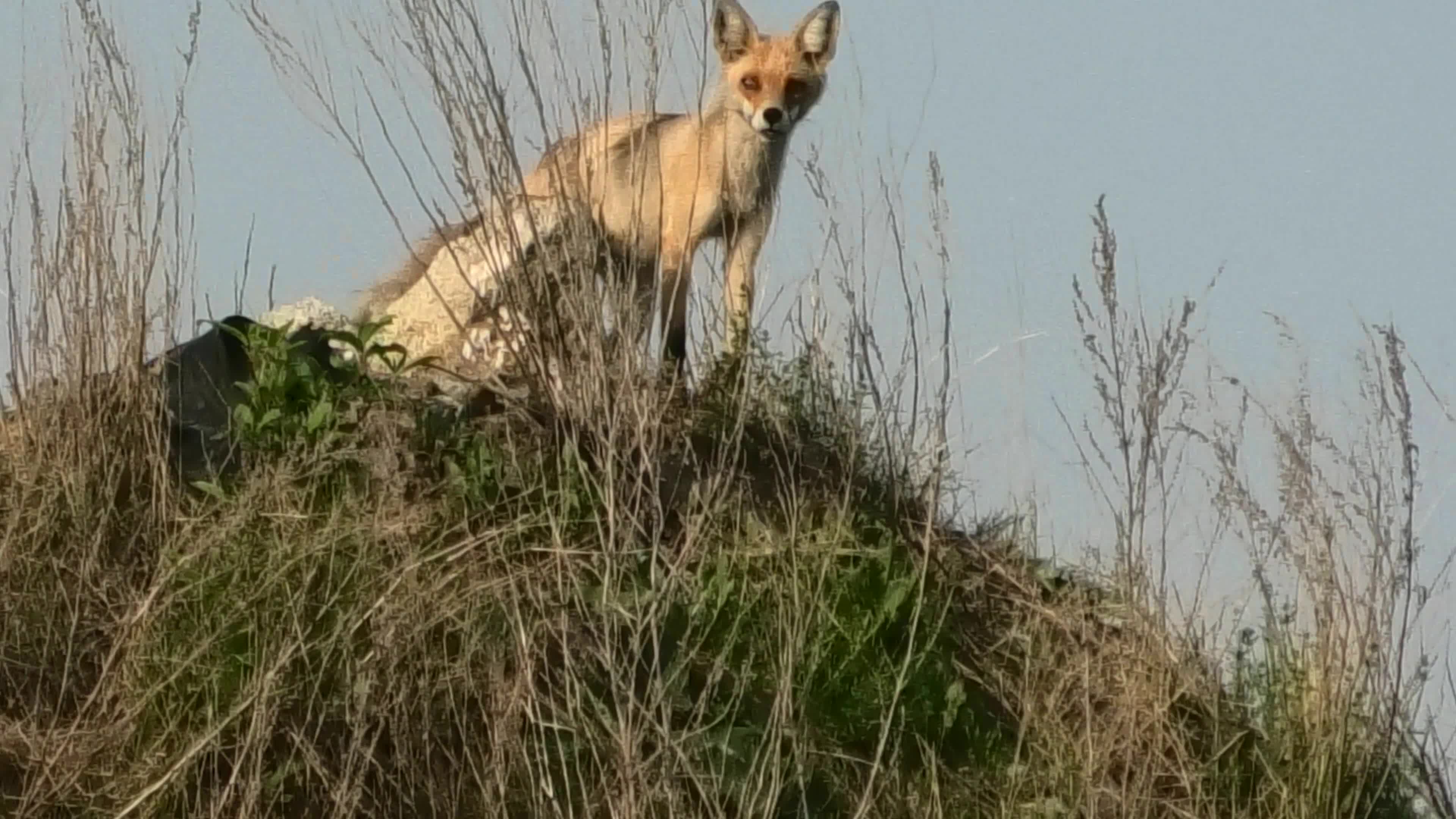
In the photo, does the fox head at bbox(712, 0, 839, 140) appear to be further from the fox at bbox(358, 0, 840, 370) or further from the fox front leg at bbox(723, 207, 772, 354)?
the fox front leg at bbox(723, 207, 772, 354)

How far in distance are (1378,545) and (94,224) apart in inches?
174

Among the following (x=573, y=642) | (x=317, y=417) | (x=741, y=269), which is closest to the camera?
(x=573, y=642)

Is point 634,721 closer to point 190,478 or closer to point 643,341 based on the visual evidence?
point 643,341

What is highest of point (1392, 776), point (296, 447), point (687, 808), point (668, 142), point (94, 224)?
point (668, 142)

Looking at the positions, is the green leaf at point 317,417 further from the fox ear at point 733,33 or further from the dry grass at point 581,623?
the fox ear at point 733,33

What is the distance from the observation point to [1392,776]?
716 cm

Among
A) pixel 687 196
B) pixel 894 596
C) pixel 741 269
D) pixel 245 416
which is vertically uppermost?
pixel 687 196

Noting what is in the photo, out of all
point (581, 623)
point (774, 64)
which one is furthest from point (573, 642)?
point (774, 64)

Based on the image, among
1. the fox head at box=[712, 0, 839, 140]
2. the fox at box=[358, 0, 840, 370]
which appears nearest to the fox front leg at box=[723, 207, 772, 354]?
the fox at box=[358, 0, 840, 370]

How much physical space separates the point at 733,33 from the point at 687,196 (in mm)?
911

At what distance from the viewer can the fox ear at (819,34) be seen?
9.97 m

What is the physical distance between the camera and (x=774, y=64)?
32.3 ft

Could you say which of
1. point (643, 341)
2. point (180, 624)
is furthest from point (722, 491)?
point (180, 624)

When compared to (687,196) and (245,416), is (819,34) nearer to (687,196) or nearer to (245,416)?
(687,196)
